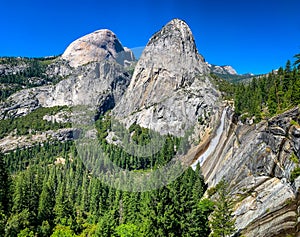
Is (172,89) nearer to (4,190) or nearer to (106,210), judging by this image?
(106,210)

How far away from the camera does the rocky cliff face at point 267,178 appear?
34.4m

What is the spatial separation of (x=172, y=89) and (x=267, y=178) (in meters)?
141

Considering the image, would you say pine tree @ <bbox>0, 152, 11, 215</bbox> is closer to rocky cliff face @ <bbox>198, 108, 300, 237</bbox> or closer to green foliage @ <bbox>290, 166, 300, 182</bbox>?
Result: rocky cliff face @ <bbox>198, 108, 300, 237</bbox>

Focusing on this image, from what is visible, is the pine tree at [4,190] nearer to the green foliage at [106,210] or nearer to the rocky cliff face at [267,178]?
the green foliage at [106,210]

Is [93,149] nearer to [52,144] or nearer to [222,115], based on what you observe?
[52,144]

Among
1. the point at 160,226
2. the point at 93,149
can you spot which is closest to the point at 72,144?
the point at 93,149

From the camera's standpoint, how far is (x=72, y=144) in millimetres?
167250

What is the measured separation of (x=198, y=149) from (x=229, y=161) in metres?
36.3

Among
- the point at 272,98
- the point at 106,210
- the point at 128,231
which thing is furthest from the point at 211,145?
the point at 128,231

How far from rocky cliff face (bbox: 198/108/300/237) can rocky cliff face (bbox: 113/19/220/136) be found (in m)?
90.9

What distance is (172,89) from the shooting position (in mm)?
182000

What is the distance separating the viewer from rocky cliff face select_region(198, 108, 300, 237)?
34375 mm

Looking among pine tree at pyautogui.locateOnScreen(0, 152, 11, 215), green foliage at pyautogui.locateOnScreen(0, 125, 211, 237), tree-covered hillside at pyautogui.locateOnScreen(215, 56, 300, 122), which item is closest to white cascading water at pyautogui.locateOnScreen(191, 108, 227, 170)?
tree-covered hillside at pyautogui.locateOnScreen(215, 56, 300, 122)

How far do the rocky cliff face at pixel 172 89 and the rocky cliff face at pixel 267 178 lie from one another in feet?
298
